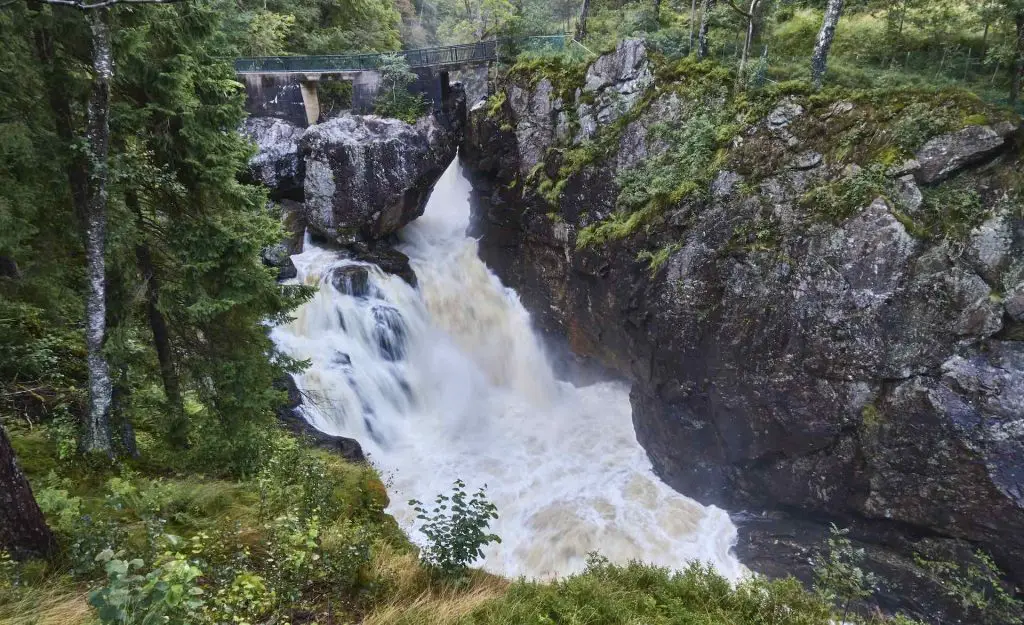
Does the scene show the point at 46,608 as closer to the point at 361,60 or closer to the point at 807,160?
the point at 807,160

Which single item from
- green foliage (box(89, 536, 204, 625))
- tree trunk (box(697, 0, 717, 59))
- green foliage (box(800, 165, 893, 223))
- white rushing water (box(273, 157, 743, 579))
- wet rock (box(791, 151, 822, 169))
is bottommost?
white rushing water (box(273, 157, 743, 579))

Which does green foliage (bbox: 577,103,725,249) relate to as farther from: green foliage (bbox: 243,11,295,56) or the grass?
green foliage (bbox: 243,11,295,56)

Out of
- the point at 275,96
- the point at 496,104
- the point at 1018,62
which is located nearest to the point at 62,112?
the point at 496,104

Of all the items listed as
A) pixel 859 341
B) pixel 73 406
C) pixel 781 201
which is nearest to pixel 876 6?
pixel 781 201

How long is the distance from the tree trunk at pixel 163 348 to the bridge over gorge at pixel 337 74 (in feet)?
48.2

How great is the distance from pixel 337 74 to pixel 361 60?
1105 millimetres

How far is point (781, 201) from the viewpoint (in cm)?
1112

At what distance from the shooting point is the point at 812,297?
10492 mm

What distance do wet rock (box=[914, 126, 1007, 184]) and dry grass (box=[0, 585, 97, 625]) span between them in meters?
13.3

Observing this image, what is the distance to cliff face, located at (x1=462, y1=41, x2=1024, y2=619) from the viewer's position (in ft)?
29.8

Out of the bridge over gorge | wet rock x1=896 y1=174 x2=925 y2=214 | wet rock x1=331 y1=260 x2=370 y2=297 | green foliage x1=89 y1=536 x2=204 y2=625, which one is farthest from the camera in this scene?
the bridge over gorge

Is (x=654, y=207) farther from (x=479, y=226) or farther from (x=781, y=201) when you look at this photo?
(x=479, y=226)

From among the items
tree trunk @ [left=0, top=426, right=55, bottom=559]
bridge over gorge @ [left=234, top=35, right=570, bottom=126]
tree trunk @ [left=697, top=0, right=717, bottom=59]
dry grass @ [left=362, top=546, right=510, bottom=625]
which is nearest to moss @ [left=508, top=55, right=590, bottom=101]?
bridge over gorge @ [left=234, top=35, right=570, bottom=126]

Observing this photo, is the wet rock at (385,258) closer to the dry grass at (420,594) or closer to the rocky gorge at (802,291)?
the rocky gorge at (802,291)
